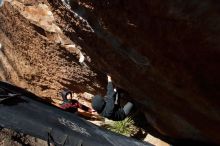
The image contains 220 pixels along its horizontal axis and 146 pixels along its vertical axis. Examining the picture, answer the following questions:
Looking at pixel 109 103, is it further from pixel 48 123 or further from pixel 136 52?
pixel 136 52

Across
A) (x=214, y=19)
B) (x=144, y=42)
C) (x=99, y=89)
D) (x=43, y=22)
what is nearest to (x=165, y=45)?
(x=144, y=42)

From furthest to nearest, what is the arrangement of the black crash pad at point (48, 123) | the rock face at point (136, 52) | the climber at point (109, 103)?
1. the climber at point (109, 103)
2. the black crash pad at point (48, 123)
3. the rock face at point (136, 52)

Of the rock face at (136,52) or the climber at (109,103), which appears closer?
the rock face at (136,52)

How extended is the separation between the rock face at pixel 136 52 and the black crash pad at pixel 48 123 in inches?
28.1

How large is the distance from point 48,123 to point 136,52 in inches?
50.8

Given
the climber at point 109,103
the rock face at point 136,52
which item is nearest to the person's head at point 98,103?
the climber at point 109,103

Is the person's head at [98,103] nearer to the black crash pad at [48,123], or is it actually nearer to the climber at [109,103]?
the climber at [109,103]

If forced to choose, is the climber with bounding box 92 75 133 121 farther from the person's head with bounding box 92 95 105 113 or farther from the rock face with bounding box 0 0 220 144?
the rock face with bounding box 0 0 220 144

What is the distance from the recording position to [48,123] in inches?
182

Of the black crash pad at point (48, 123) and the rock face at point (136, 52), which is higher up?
the rock face at point (136, 52)

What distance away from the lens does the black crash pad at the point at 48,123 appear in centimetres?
443

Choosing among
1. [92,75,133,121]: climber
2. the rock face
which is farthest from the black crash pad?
the rock face

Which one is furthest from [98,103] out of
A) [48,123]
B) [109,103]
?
[48,123]

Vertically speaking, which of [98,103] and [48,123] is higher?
[98,103]
